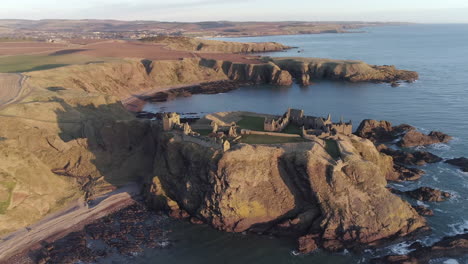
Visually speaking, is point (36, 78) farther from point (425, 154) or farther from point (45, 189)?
point (425, 154)

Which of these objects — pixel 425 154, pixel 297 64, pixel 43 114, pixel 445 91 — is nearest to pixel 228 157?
pixel 425 154

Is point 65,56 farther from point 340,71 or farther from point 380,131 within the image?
point 380,131

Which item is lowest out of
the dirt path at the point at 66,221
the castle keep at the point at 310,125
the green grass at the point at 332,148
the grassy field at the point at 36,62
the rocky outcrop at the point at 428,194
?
the dirt path at the point at 66,221

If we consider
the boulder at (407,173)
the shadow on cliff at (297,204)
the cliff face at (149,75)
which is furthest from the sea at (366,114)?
the cliff face at (149,75)

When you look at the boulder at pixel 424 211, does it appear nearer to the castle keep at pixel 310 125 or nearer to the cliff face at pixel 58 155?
the castle keep at pixel 310 125

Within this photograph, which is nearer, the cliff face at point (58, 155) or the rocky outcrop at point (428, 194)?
the rocky outcrop at point (428, 194)

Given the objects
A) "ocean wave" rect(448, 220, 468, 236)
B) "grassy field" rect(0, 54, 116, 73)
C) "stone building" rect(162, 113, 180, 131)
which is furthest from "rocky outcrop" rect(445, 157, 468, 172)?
"grassy field" rect(0, 54, 116, 73)

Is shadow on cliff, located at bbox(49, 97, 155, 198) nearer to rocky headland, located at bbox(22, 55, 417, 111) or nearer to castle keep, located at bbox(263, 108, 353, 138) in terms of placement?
castle keep, located at bbox(263, 108, 353, 138)
